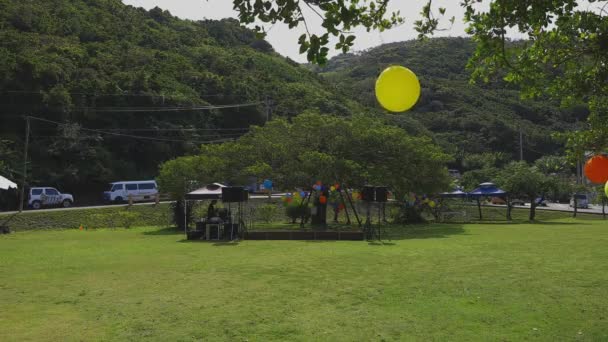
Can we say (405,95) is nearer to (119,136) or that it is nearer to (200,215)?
(200,215)

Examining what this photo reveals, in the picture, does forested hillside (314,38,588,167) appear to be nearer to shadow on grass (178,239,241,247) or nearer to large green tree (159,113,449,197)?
large green tree (159,113,449,197)

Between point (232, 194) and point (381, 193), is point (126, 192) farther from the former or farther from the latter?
point (381, 193)

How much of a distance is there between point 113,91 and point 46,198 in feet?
44.4

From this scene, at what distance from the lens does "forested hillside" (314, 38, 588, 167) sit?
6675 cm

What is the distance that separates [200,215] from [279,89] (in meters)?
35.9

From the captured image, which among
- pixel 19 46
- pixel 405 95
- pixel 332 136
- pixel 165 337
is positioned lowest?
pixel 165 337

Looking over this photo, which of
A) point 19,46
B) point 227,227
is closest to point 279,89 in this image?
point 19,46

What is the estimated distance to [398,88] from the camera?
587cm

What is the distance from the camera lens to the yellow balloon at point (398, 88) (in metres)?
5.85

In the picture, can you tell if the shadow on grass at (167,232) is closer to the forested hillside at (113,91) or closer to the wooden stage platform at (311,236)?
the wooden stage platform at (311,236)

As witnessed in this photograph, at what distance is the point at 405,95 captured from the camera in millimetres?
5895

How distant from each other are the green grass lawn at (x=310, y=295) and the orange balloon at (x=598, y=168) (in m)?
1.59

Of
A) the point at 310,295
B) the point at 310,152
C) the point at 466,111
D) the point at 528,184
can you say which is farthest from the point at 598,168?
the point at 466,111

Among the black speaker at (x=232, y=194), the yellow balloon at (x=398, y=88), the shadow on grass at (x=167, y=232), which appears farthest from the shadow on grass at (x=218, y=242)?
the yellow balloon at (x=398, y=88)
